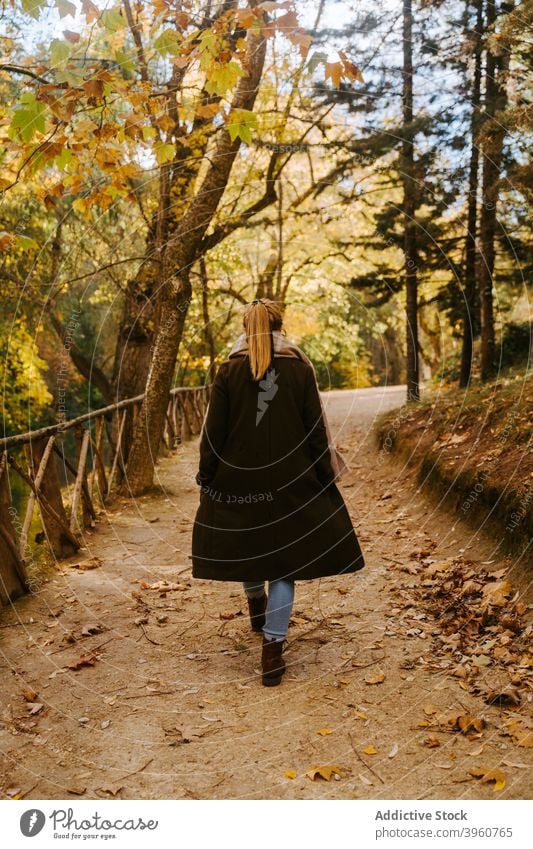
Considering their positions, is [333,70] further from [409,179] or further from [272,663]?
[409,179]

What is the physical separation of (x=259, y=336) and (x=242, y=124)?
6.64 ft

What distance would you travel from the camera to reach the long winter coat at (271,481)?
4145 mm

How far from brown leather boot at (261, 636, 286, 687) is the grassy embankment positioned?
80.0 inches

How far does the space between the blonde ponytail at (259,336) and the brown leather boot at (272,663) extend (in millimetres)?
1543

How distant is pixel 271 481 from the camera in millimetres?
4141

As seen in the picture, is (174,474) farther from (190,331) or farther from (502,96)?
(190,331)

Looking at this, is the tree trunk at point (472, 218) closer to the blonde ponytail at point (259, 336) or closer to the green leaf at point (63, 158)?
the green leaf at point (63, 158)

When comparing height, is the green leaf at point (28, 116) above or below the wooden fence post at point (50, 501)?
above

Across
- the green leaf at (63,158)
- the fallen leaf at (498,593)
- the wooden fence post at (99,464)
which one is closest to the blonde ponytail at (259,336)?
the green leaf at (63,158)

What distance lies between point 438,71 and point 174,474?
7070mm

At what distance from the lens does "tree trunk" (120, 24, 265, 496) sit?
887 cm

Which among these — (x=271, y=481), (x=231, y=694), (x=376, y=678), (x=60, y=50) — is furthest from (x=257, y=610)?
(x=60, y=50)

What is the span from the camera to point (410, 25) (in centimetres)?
1008

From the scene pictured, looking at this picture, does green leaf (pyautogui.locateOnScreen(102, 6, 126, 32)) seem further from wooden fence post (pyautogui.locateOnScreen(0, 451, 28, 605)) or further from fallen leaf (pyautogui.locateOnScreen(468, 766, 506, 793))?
fallen leaf (pyautogui.locateOnScreen(468, 766, 506, 793))
